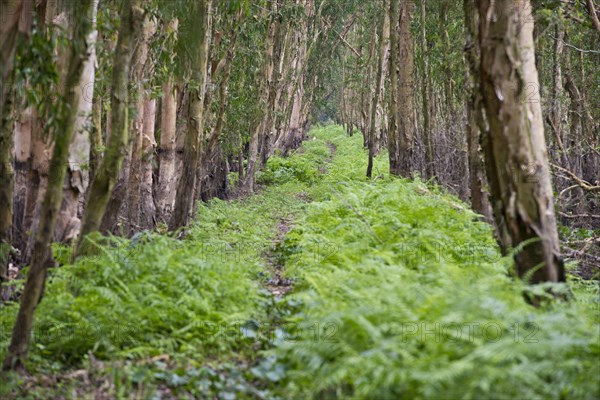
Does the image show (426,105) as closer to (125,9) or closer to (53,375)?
(125,9)

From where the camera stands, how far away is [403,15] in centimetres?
1581

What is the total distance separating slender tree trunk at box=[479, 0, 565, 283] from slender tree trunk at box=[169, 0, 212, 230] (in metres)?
5.26

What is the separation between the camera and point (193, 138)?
10438mm

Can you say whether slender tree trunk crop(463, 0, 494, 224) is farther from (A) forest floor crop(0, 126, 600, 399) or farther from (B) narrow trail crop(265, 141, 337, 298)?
(B) narrow trail crop(265, 141, 337, 298)

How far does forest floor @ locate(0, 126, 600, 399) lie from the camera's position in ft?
12.8

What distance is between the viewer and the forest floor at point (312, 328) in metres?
3.91

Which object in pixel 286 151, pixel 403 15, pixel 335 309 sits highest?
pixel 403 15

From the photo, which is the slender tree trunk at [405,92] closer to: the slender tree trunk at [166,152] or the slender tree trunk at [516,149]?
the slender tree trunk at [166,152]

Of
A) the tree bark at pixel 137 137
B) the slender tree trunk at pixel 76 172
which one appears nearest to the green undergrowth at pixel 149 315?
the slender tree trunk at pixel 76 172

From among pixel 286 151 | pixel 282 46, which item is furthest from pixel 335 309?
pixel 286 151

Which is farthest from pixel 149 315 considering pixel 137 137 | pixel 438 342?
pixel 137 137

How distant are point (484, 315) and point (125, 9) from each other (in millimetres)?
4522

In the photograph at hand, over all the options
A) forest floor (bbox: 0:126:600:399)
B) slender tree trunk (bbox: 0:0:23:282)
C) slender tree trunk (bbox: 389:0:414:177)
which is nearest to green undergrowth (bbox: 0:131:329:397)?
forest floor (bbox: 0:126:600:399)

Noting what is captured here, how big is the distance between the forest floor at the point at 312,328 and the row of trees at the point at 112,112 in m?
0.55
